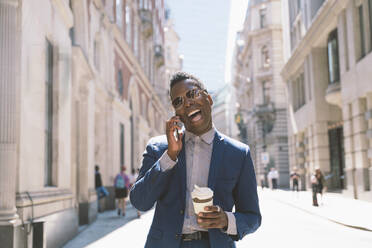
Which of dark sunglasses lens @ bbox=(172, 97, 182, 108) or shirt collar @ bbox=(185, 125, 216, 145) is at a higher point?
dark sunglasses lens @ bbox=(172, 97, 182, 108)

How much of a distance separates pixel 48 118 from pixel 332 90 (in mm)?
17417

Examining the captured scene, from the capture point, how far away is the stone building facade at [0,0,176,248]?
6.95 metres

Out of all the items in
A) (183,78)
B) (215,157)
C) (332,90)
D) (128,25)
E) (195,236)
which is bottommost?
(195,236)

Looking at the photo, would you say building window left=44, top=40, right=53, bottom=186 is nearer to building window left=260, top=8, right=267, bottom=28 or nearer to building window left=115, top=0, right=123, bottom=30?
building window left=115, top=0, right=123, bottom=30

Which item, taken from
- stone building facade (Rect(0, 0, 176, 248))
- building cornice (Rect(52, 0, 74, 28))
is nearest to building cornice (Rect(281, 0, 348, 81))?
stone building facade (Rect(0, 0, 176, 248))

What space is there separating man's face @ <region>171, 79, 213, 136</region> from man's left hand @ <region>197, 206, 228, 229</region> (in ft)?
1.43

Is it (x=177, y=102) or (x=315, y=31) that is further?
(x=315, y=31)

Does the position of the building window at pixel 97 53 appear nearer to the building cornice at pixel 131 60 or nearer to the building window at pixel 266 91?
the building cornice at pixel 131 60

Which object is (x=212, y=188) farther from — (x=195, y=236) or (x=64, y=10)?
(x=64, y=10)

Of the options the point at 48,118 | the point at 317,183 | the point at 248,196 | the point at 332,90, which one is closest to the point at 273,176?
the point at 332,90

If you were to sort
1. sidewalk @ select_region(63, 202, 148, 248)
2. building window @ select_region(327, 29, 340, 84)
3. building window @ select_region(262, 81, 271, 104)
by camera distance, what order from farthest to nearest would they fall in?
building window @ select_region(262, 81, 271, 104), building window @ select_region(327, 29, 340, 84), sidewalk @ select_region(63, 202, 148, 248)

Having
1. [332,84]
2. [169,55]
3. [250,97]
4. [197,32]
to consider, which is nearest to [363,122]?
[332,84]

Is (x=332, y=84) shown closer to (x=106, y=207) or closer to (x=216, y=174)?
(x=106, y=207)

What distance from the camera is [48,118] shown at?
32.8ft
